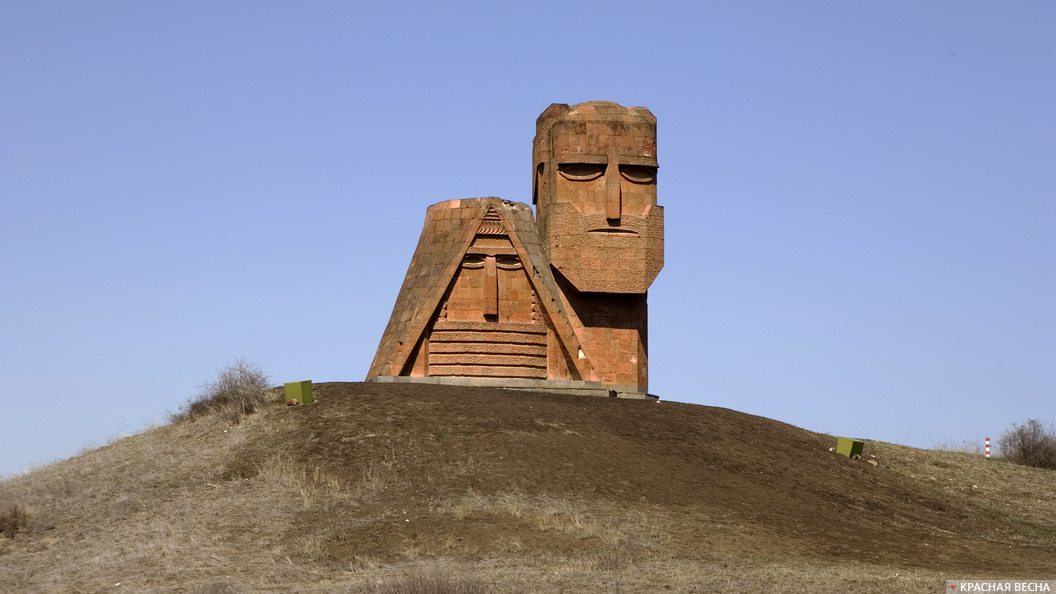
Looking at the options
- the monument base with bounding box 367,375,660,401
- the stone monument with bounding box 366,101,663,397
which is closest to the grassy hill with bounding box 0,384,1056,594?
the monument base with bounding box 367,375,660,401

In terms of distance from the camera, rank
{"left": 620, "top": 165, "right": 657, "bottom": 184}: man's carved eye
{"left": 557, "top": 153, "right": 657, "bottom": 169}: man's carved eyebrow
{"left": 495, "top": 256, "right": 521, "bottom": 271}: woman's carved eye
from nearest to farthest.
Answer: {"left": 495, "top": 256, "right": 521, "bottom": 271}: woman's carved eye, {"left": 557, "top": 153, "right": 657, "bottom": 169}: man's carved eyebrow, {"left": 620, "top": 165, "right": 657, "bottom": 184}: man's carved eye

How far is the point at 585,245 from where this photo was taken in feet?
84.6

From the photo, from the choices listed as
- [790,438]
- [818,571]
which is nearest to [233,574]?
[818,571]

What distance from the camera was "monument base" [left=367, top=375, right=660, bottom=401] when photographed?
24.0 metres

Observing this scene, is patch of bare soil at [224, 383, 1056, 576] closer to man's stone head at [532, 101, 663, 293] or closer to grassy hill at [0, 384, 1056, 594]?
grassy hill at [0, 384, 1056, 594]

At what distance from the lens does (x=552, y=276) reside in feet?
83.4

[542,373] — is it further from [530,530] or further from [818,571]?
[818,571]

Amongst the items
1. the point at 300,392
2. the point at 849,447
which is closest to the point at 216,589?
the point at 300,392

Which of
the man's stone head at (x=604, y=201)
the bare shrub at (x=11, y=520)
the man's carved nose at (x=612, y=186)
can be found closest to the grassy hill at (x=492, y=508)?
the bare shrub at (x=11, y=520)

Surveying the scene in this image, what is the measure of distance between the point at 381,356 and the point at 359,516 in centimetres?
805

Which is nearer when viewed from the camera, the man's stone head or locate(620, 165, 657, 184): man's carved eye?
the man's stone head

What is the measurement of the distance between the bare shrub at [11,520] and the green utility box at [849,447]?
1417 centimetres

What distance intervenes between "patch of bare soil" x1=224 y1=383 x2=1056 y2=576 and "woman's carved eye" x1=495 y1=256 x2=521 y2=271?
9.76ft

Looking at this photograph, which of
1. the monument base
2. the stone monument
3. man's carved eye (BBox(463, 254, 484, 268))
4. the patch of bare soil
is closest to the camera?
the patch of bare soil
